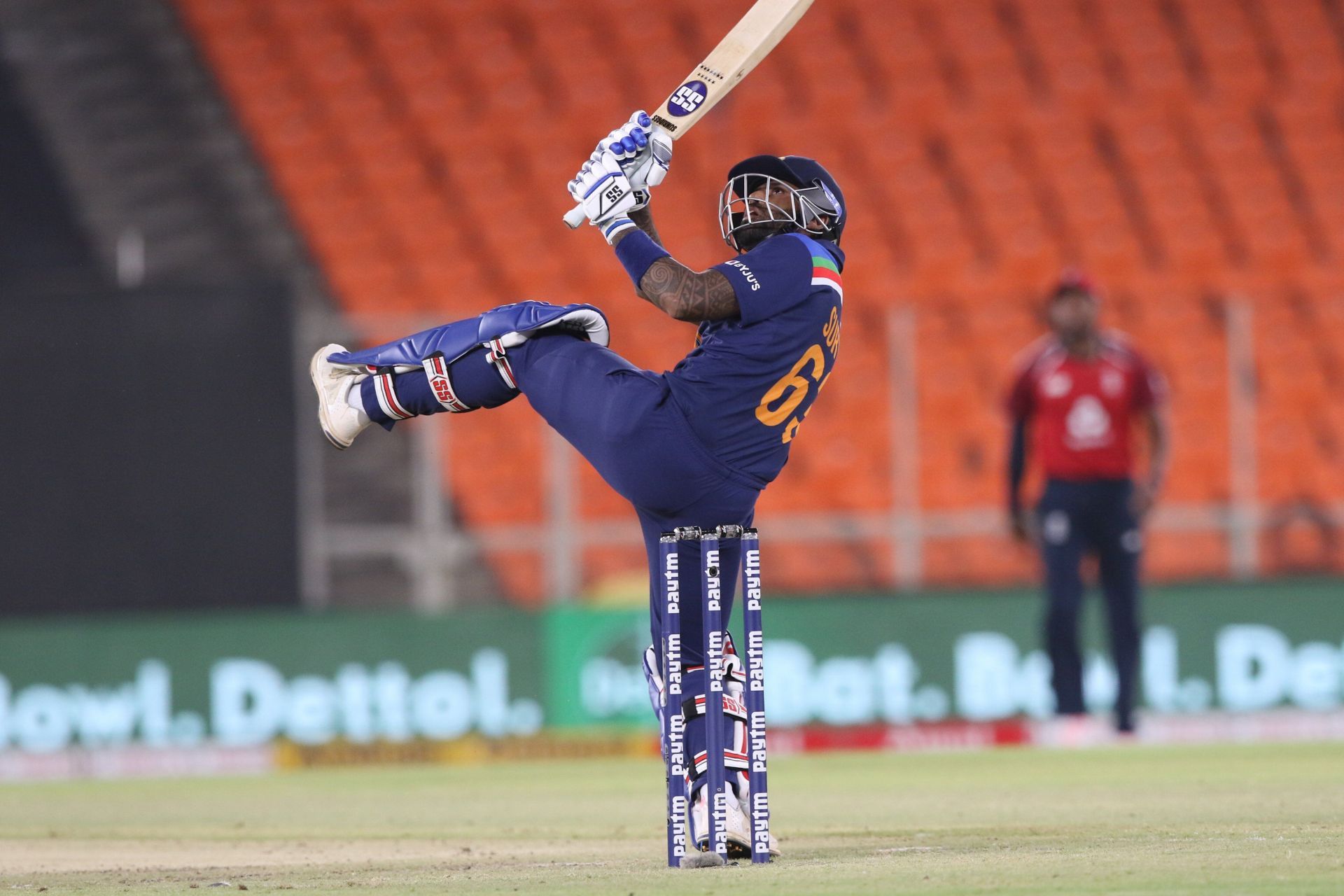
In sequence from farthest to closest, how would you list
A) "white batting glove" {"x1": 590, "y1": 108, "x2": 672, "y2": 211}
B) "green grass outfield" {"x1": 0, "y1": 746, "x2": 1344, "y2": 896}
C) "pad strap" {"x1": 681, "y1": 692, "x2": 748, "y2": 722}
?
"white batting glove" {"x1": 590, "y1": 108, "x2": 672, "y2": 211} < "pad strap" {"x1": 681, "y1": 692, "x2": 748, "y2": 722} < "green grass outfield" {"x1": 0, "y1": 746, "x2": 1344, "y2": 896}

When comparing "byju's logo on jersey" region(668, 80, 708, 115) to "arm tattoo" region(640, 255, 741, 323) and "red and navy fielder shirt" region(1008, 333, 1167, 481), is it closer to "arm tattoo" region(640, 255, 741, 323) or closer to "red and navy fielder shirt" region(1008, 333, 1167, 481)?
"arm tattoo" region(640, 255, 741, 323)

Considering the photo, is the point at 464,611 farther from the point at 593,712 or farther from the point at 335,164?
the point at 335,164

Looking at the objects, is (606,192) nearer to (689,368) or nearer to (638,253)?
(638,253)

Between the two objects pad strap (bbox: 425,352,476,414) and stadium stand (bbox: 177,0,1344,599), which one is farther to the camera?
stadium stand (bbox: 177,0,1344,599)

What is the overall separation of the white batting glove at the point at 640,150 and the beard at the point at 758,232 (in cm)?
27

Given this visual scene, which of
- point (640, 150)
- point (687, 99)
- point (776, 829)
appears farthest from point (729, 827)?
point (687, 99)

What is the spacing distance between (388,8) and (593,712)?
6557 millimetres

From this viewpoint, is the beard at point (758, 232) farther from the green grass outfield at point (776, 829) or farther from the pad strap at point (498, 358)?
the green grass outfield at point (776, 829)

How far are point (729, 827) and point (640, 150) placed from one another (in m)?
1.75

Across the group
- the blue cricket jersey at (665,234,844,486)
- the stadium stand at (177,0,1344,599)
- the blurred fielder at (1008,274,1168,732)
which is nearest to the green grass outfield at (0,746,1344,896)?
the blurred fielder at (1008,274,1168,732)

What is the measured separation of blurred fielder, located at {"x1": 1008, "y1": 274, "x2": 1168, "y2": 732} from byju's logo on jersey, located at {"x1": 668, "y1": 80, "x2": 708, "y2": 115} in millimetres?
4751

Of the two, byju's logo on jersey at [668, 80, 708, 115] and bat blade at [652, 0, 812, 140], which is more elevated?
bat blade at [652, 0, 812, 140]

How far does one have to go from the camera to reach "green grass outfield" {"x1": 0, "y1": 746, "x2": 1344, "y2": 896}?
457 centimetres

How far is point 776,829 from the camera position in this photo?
251 inches
